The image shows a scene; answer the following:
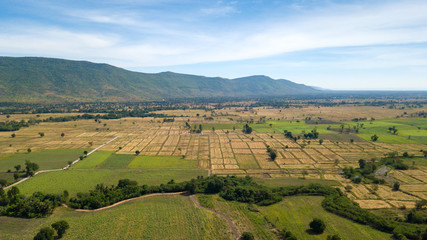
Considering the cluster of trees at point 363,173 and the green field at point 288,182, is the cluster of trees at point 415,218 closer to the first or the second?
the green field at point 288,182

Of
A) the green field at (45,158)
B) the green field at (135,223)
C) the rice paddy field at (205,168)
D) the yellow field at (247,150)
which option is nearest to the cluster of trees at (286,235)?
the rice paddy field at (205,168)

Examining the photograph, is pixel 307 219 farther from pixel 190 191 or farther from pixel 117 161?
Result: pixel 117 161

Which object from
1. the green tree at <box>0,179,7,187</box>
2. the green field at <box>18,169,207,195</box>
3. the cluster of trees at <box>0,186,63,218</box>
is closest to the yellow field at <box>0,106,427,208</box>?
the green field at <box>18,169,207,195</box>

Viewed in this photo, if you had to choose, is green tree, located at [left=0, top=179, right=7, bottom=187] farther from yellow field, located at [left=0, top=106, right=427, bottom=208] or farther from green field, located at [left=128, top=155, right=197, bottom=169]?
yellow field, located at [left=0, top=106, right=427, bottom=208]

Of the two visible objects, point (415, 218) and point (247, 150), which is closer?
point (415, 218)

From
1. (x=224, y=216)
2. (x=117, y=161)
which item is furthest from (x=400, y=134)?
(x=117, y=161)

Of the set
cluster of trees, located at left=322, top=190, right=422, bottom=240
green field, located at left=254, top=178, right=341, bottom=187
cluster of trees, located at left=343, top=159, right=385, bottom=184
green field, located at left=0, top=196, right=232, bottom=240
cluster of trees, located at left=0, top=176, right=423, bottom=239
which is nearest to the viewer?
green field, located at left=0, top=196, right=232, bottom=240
